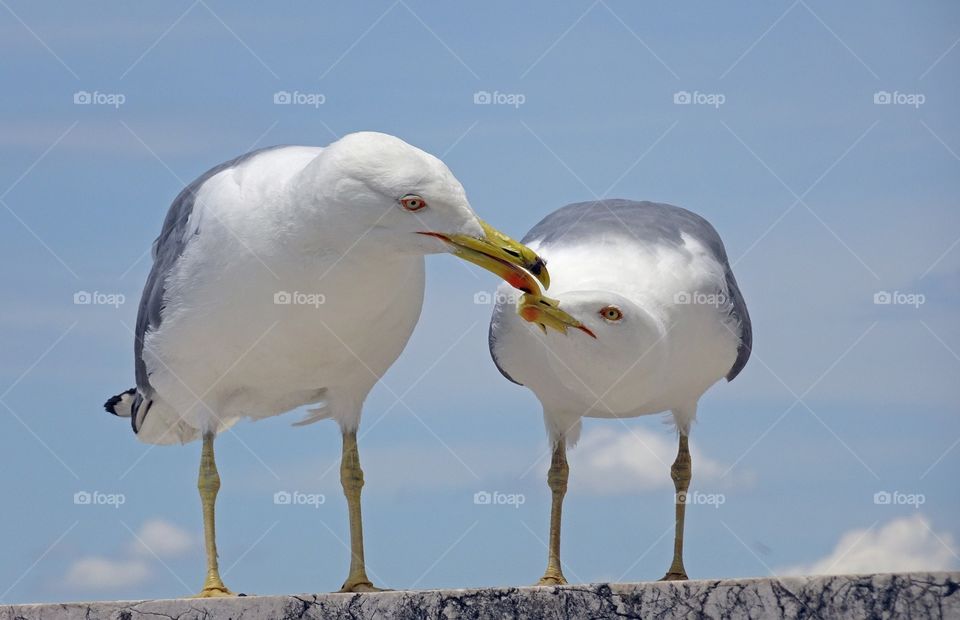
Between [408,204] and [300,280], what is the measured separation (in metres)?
0.69

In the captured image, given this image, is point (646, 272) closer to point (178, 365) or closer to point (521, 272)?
point (521, 272)

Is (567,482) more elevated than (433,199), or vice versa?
(433,199)

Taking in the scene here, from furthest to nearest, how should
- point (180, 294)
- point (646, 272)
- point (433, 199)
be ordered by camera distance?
point (646, 272) < point (180, 294) < point (433, 199)

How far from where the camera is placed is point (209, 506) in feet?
30.5

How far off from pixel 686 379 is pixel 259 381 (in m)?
2.48

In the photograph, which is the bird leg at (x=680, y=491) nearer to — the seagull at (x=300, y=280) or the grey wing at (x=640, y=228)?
the grey wing at (x=640, y=228)

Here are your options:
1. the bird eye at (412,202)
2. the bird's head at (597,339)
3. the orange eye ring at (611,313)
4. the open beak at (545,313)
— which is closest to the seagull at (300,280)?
the bird eye at (412,202)

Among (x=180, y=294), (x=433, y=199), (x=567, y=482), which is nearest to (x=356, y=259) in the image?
(x=433, y=199)

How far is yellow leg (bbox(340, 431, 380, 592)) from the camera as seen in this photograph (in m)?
9.40

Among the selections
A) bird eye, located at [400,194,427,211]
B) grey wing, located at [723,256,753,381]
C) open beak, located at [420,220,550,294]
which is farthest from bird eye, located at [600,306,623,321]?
bird eye, located at [400,194,427,211]

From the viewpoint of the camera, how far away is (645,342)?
31.3 feet

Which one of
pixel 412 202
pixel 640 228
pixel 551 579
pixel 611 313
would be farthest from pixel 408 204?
pixel 551 579

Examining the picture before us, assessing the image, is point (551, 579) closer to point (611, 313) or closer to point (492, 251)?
point (611, 313)

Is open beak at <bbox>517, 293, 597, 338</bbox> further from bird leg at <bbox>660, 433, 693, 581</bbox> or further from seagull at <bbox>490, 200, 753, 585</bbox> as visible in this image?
bird leg at <bbox>660, 433, 693, 581</bbox>
